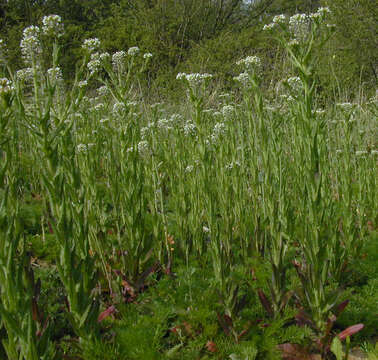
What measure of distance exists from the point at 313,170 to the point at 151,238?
1.29 m

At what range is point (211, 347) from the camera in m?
1.73

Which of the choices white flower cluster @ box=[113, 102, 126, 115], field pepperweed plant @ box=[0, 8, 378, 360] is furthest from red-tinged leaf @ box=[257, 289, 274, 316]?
white flower cluster @ box=[113, 102, 126, 115]

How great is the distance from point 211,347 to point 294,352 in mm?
397

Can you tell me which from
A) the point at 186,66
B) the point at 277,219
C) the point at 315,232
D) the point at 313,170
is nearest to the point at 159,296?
the point at 277,219

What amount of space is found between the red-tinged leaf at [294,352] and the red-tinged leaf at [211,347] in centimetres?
31

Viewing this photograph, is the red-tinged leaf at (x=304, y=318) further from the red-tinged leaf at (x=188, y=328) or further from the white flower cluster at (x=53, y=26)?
the white flower cluster at (x=53, y=26)

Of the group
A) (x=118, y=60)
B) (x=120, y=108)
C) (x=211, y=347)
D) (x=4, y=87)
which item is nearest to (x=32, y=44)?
(x=4, y=87)

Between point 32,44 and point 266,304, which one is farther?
point 266,304

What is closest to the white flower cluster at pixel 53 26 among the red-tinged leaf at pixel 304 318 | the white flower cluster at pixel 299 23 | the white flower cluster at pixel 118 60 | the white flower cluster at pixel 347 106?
the white flower cluster at pixel 118 60

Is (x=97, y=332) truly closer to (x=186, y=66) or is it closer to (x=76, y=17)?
(x=186, y=66)

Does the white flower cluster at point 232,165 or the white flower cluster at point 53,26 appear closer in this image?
the white flower cluster at point 53,26

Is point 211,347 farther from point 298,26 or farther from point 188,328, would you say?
point 298,26

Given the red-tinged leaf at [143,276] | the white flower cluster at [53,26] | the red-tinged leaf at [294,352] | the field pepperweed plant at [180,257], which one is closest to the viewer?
the field pepperweed plant at [180,257]

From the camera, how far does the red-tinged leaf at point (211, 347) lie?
5.65 feet
